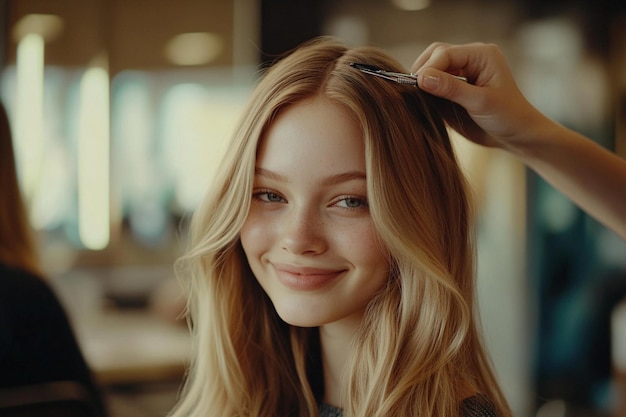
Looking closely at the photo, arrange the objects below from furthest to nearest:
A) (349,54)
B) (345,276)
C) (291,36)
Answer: (291,36) → (349,54) → (345,276)

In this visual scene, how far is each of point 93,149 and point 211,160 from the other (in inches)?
21.0

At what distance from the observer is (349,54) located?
1.10 metres

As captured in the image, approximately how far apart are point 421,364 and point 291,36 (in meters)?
2.90

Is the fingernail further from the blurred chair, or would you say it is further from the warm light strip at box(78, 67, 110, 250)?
the warm light strip at box(78, 67, 110, 250)

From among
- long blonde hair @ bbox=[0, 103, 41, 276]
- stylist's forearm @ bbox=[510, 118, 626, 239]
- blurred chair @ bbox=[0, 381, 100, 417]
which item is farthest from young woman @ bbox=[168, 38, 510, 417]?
long blonde hair @ bbox=[0, 103, 41, 276]

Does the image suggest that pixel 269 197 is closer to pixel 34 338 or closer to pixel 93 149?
pixel 34 338

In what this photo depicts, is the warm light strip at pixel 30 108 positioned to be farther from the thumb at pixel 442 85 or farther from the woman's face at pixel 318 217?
the thumb at pixel 442 85

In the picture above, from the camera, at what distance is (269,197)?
1.03 metres

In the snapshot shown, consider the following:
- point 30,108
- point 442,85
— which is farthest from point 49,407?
point 30,108

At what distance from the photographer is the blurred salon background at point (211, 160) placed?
12.1 ft

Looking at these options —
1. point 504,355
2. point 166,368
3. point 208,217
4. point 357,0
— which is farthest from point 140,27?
point 208,217

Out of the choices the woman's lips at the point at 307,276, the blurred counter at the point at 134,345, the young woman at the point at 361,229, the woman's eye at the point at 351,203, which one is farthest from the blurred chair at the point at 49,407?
the blurred counter at the point at 134,345

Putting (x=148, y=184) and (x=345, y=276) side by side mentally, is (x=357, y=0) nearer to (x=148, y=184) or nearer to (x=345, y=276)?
(x=148, y=184)

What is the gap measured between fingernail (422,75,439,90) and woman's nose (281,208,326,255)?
0.20 metres
